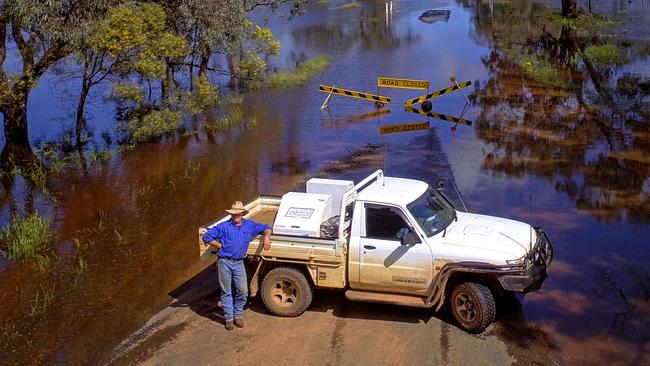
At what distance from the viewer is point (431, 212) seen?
9273 mm

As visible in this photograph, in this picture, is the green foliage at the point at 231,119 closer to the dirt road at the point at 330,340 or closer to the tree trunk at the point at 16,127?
the tree trunk at the point at 16,127

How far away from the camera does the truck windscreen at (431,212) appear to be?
9000mm

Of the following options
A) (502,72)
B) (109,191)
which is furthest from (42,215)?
(502,72)

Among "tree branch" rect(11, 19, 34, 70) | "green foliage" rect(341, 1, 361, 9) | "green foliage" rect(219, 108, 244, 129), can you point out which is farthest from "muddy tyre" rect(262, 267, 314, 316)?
"green foliage" rect(341, 1, 361, 9)

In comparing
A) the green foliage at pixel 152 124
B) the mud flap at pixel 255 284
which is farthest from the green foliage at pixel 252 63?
the mud flap at pixel 255 284

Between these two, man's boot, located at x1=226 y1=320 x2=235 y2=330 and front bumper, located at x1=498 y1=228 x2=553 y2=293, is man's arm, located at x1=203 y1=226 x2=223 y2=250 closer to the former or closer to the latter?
man's boot, located at x1=226 y1=320 x2=235 y2=330

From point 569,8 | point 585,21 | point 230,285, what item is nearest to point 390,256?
point 230,285

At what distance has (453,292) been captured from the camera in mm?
8719

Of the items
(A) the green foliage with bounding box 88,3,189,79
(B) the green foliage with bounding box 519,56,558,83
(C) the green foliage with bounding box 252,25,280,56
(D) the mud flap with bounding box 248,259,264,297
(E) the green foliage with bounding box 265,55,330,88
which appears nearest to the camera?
(D) the mud flap with bounding box 248,259,264,297

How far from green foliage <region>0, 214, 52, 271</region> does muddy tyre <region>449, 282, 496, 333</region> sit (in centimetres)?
735

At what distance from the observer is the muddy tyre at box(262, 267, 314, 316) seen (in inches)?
363

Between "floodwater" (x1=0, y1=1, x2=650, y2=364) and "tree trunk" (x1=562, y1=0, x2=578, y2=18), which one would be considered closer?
"floodwater" (x1=0, y1=1, x2=650, y2=364)

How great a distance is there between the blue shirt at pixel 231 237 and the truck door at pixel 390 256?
1.53 m

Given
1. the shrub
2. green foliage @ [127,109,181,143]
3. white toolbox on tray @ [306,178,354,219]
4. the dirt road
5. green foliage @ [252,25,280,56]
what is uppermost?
the shrub
